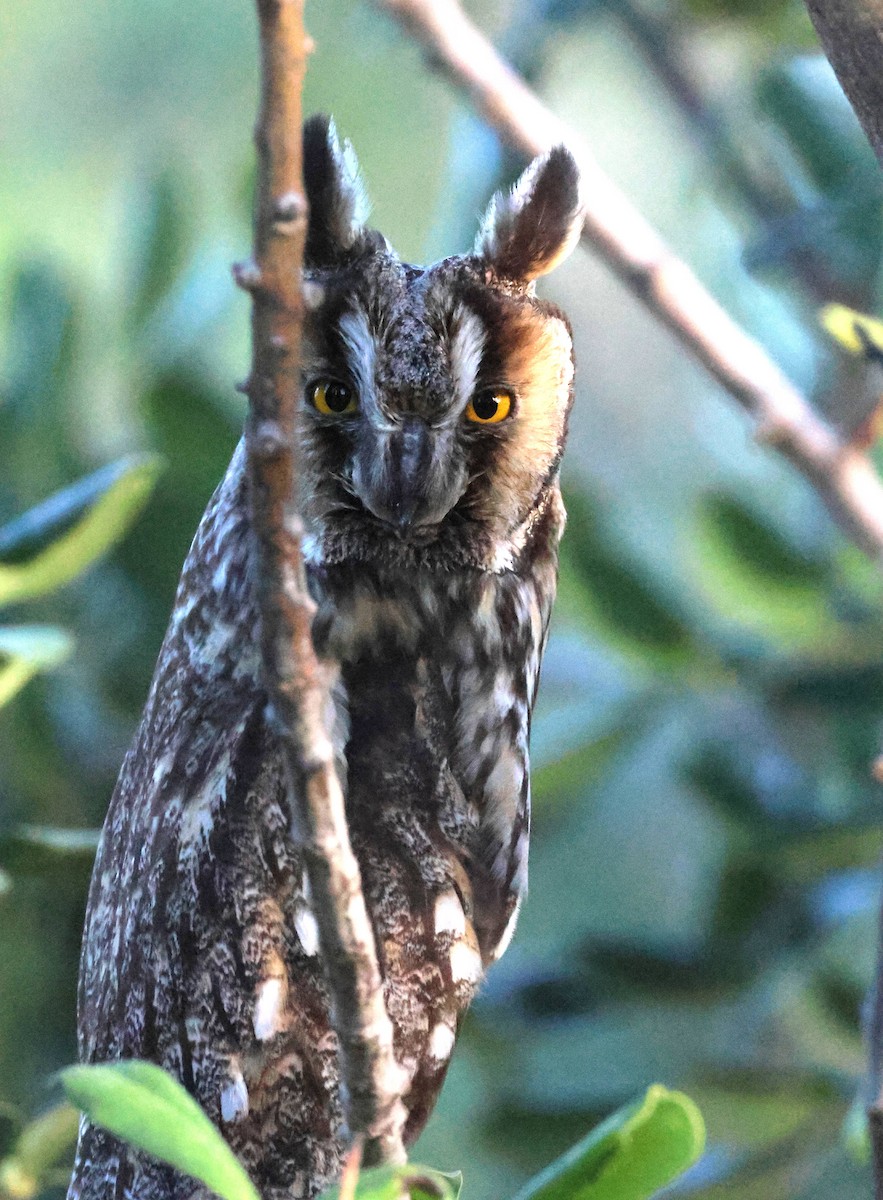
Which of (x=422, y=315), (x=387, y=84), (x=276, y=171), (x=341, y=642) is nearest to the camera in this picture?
(x=276, y=171)

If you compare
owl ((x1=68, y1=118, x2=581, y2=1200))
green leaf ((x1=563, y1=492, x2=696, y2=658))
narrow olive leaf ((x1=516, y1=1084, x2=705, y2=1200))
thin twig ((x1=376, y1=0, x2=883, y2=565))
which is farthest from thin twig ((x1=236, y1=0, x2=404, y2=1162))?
green leaf ((x1=563, y1=492, x2=696, y2=658))

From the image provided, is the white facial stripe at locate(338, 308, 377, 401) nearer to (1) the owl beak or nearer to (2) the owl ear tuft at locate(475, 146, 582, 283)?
(1) the owl beak

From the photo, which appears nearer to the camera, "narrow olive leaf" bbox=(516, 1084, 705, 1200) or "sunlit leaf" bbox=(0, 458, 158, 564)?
"narrow olive leaf" bbox=(516, 1084, 705, 1200)

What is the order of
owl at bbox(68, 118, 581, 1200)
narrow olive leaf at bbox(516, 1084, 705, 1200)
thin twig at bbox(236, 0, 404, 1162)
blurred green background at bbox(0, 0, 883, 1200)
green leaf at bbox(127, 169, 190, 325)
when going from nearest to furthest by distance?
thin twig at bbox(236, 0, 404, 1162) → narrow olive leaf at bbox(516, 1084, 705, 1200) → owl at bbox(68, 118, 581, 1200) → blurred green background at bbox(0, 0, 883, 1200) → green leaf at bbox(127, 169, 190, 325)

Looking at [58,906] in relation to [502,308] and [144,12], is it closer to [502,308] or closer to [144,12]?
[502,308]

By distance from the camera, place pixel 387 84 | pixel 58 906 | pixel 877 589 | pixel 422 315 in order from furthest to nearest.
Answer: pixel 387 84 → pixel 877 589 → pixel 58 906 → pixel 422 315

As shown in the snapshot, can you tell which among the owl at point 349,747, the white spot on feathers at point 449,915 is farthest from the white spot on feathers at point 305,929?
the white spot on feathers at point 449,915

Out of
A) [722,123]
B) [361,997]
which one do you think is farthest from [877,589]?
[361,997]
